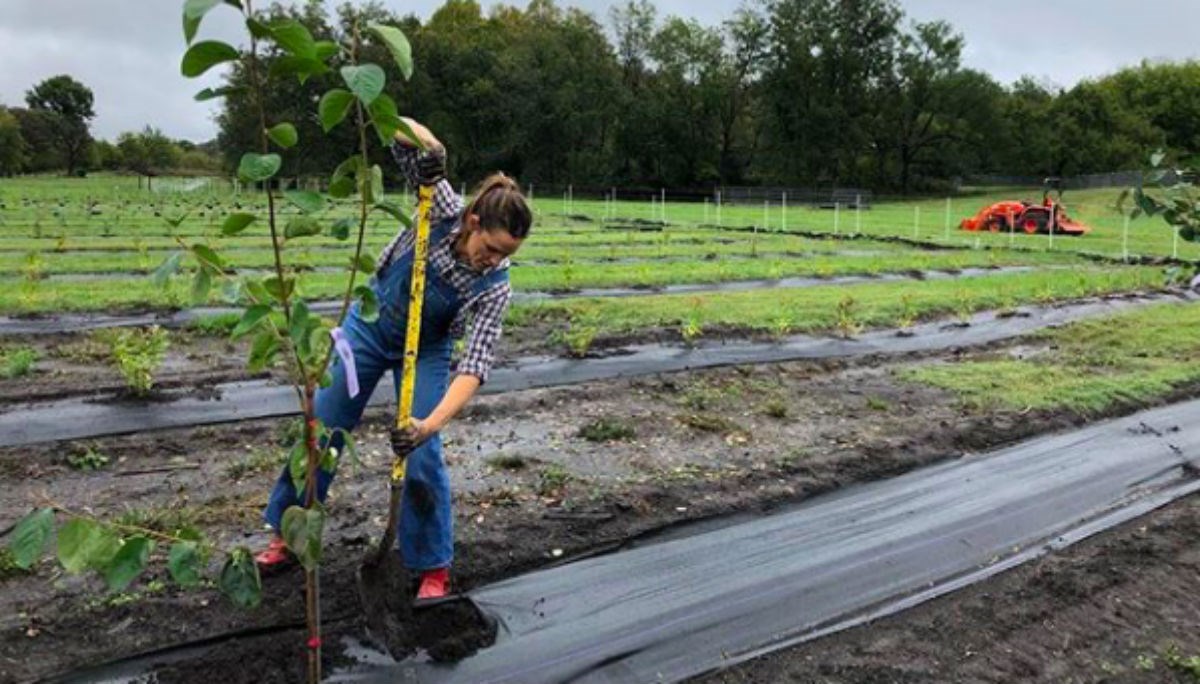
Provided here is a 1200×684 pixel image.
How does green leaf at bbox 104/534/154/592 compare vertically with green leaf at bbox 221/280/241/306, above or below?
below

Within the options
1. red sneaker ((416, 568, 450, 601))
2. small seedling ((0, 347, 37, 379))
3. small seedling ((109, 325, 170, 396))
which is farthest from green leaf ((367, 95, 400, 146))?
small seedling ((0, 347, 37, 379))

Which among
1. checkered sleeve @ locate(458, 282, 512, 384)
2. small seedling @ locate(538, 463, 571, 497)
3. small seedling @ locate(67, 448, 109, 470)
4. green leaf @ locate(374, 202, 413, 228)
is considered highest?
green leaf @ locate(374, 202, 413, 228)

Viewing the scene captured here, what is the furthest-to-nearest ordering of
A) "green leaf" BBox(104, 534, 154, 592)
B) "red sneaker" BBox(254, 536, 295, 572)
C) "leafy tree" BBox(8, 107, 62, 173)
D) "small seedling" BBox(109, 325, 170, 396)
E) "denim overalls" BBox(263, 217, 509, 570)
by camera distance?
"leafy tree" BBox(8, 107, 62, 173), "small seedling" BBox(109, 325, 170, 396), "red sneaker" BBox(254, 536, 295, 572), "denim overalls" BBox(263, 217, 509, 570), "green leaf" BBox(104, 534, 154, 592)

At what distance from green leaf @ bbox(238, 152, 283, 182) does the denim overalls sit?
3.92 ft

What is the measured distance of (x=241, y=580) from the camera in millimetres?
1872

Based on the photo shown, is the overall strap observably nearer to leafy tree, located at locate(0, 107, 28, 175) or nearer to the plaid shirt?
the plaid shirt

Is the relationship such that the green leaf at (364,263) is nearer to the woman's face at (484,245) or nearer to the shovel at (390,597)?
the shovel at (390,597)

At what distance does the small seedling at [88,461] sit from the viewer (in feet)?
14.5

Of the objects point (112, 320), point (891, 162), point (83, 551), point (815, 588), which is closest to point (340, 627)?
point (83, 551)

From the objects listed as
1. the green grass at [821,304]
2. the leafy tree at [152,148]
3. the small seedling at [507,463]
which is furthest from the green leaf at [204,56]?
the leafy tree at [152,148]

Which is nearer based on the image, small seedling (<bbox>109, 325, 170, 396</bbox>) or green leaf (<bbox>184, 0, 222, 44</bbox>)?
green leaf (<bbox>184, 0, 222, 44</bbox>)

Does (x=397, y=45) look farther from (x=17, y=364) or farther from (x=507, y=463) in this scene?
(x=17, y=364)

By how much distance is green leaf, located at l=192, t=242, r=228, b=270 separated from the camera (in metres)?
1.83

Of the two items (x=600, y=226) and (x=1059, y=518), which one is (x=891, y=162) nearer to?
(x=600, y=226)
